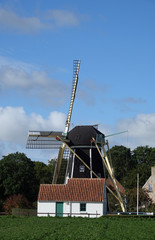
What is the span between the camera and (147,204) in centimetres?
7225

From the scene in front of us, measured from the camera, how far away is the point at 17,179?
73.9 metres

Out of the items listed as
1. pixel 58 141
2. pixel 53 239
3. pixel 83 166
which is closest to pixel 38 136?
pixel 58 141

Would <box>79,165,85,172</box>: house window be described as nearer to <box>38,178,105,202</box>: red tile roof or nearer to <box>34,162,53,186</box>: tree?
<box>38,178,105,202</box>: red tile roof

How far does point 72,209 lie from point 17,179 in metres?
23.2

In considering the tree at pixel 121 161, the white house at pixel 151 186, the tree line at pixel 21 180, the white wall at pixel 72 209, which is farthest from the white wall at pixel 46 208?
the tree at pixel 121 161

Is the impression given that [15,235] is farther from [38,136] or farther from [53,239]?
[38,136]

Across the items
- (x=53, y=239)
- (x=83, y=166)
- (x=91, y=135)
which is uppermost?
(x=91, y=135)

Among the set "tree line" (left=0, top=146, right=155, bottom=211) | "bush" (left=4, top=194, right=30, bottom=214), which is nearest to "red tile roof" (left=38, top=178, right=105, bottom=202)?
"tree line" (left=0, top=146, right=155, bottom=211)

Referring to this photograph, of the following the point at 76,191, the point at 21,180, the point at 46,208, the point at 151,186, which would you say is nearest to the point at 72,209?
the point at 76,191

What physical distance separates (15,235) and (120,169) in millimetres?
80482

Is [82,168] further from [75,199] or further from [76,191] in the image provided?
[75,199]

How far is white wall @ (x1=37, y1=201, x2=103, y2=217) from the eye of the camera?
51.5m

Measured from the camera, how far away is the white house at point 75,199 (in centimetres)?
5178

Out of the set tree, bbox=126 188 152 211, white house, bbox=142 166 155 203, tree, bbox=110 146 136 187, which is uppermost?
tree, bbox=110 146 136 187
